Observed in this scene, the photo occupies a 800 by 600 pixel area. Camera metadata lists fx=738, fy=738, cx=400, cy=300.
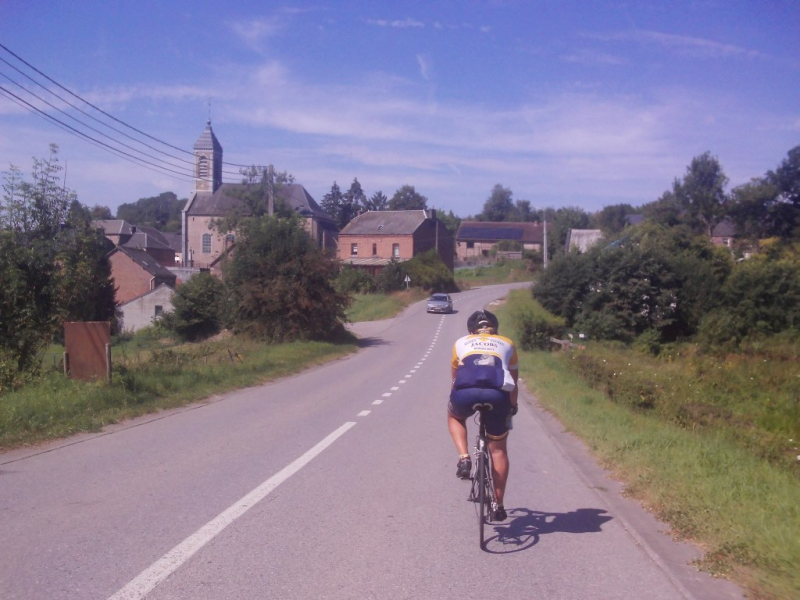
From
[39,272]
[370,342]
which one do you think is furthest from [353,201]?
[39,272]

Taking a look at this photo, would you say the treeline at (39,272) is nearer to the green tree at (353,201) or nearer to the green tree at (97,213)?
the green tree at (97,213)

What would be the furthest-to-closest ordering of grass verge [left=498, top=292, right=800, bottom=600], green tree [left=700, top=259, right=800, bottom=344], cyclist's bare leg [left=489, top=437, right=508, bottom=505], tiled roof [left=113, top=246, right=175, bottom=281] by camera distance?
tiled roof [left=113, top=246, right=175, bottom=281] < green tree [left=700, top=259, right=800, bottom=344] < cyclist's bare leg [left=489, top=437, right=508, bottom=505] < grass verge [left=498, top=292, right=800, bottom=600]

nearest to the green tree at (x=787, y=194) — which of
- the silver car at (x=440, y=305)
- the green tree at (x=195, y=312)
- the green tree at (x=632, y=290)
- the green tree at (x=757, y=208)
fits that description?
the green tree at (x=757, y=208)

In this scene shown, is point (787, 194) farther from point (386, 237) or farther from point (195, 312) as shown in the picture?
point (195, 312)

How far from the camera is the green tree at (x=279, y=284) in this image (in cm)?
3059

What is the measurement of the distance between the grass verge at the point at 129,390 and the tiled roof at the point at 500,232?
333ft

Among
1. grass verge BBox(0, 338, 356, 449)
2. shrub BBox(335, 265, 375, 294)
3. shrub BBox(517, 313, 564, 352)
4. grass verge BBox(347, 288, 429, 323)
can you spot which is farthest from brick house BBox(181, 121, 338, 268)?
grass verge BBox(0, 338, 356, 449)

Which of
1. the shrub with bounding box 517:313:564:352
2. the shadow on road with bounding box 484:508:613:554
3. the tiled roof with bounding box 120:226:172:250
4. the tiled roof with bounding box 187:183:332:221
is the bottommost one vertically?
the shrub with bounding box 517:313:564:352

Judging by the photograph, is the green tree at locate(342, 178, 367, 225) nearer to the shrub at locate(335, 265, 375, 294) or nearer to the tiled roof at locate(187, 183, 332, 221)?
the tiled roof at locate(187, 183, 332, 221)

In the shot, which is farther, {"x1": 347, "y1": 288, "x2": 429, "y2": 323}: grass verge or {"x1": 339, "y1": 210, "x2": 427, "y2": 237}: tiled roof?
{"x1": 339, "y1": 210, "x2": 427, "y2": 237}: tiled roof

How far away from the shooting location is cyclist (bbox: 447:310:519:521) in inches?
231

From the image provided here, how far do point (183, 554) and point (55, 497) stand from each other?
2370 mm

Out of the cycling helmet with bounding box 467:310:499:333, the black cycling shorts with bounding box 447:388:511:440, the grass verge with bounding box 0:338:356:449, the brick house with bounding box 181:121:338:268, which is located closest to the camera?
the black cycling shorts with bounding box 447:388:511:440

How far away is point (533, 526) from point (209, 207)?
77.1 m
